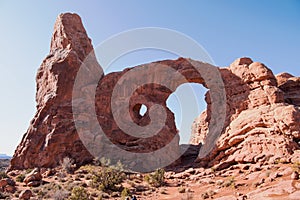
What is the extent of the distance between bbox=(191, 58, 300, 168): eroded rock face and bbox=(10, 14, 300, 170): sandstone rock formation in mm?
70

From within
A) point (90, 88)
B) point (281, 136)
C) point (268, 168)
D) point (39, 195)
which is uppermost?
point (90, 88)

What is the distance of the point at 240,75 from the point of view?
27.7m

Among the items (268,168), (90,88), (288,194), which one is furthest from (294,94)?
(90,88)

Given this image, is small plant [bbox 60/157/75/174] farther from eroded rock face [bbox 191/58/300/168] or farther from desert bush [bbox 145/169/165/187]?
eroded rock face [bbox 191/58/300/168]

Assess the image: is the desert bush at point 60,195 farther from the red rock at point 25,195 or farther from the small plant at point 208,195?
the small plant at point 208,195

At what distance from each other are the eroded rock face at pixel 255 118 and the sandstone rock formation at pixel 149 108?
7 centimetres

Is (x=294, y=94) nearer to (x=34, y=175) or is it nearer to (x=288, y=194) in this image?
(x=288, y=194)

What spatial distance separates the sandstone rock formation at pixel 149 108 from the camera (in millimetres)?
22203

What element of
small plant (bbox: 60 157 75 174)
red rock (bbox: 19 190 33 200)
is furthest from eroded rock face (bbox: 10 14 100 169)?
red rock (bbox: 19 190 33 200)

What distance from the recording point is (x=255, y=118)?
23312mm

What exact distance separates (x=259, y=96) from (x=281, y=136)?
5.48 m

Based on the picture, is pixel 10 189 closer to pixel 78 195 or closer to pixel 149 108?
pixel 78 195

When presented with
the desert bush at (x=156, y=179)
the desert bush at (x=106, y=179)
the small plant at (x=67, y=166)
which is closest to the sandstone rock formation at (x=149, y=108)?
the small plant at (x=67, y=166)

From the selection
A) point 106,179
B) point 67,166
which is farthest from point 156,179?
point 67,166
